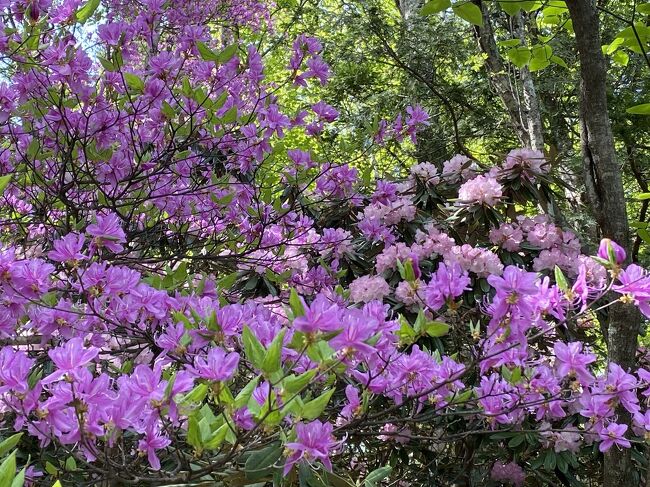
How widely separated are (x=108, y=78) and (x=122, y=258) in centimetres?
72

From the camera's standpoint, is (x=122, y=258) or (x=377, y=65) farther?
(x=377, y=65)

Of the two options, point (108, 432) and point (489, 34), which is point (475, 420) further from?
point (489, 34)

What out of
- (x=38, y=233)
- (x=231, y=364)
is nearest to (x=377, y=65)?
(x=38, y=233)

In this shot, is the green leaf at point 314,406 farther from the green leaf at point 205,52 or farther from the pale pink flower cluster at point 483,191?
the pale pink flower cluster at point 483,191

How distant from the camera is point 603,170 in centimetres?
183

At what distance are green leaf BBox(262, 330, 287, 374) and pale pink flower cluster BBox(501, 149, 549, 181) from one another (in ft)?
8.77

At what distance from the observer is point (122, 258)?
96.8 inches

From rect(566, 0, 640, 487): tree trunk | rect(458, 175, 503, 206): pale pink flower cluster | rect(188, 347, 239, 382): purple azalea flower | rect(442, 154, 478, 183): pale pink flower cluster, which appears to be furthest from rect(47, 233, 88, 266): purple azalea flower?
rect(442, 154, 478, 183): pale pink flower cluster

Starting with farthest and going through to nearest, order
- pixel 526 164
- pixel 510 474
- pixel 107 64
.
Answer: pixel 526 164
pixel 510 474
pixel 107 64

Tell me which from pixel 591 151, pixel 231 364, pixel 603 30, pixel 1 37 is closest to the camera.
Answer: pixel 231 364

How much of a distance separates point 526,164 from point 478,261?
0.79 m

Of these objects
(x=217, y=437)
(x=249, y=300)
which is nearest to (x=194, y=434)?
(x=217, y=437)

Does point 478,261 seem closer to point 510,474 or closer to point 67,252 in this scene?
point 510,474

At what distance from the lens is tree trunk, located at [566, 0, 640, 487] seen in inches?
67.1
